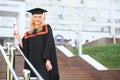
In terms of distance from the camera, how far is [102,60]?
13.2 m

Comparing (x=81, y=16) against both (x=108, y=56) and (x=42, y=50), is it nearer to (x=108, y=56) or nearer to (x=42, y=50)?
(x=108, y=56)

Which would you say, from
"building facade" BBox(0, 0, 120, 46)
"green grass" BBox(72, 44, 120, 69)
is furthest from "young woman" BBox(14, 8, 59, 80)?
"building facade" BBox(0, 0, 120, 46)

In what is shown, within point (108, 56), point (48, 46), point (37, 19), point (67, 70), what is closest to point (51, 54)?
point (48, 46)

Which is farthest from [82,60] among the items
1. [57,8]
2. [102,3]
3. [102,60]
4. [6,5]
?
[102,3]

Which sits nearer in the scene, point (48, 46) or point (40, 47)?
point (48, 46)

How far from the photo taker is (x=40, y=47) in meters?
5.76

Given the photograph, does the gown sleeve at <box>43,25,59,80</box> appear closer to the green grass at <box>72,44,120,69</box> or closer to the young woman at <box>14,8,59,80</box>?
the young woman at <box>14,8,59,80</box>

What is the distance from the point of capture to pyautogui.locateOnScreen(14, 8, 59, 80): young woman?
563 centimetres

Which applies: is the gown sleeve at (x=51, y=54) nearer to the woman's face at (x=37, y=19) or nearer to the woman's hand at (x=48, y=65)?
the woman's hand at (x=48, y=65)

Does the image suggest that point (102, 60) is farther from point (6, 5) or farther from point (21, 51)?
point (6, 5)

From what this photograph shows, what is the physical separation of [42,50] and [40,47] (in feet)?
0.21

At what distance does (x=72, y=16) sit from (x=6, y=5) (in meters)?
20.8

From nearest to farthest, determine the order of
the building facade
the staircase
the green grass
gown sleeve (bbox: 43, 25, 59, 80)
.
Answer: gown sleeve (bbox: 43, 25, 59, 80), the staircase, the green grass, the building facade

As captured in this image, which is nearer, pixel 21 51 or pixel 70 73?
pixel 21 51
